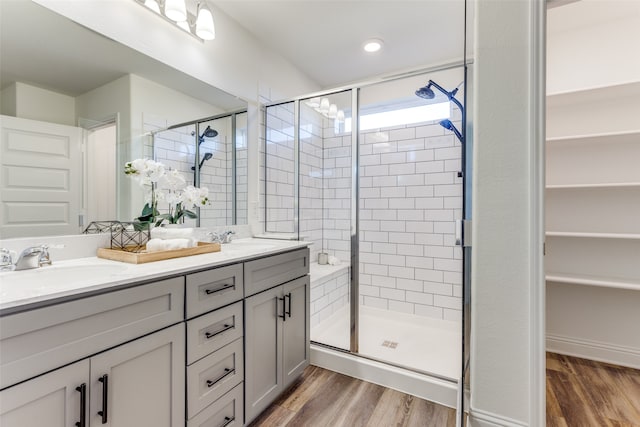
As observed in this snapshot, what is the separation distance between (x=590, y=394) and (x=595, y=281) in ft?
2.29

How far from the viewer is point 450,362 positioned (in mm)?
2168

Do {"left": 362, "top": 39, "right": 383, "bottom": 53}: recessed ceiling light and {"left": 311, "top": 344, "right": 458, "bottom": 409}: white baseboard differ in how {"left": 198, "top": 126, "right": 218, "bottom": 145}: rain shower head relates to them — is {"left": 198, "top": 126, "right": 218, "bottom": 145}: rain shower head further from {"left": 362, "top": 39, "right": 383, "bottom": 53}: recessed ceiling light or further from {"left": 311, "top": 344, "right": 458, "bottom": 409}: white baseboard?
{"left": 311, "top": 344, "right": 458, "bottom": 409}: white baseboard

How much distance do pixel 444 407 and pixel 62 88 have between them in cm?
251

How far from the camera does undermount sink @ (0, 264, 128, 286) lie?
106 centimetres

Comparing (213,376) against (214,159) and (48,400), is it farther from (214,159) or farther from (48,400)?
(214,159)

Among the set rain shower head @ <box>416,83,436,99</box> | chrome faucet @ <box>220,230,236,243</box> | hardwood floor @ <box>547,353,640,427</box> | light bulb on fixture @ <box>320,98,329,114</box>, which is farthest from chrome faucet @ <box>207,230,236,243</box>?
hardwood floor @ <box>547,353,640,427</box>

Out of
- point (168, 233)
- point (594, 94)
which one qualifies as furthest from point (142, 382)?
point (594, 94)

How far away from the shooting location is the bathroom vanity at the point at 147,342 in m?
0.80

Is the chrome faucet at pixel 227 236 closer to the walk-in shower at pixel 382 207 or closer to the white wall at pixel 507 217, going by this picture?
the walk-in shower at pixel 382 207

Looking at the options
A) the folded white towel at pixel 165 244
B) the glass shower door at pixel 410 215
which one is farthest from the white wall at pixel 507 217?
the glass shower door at pixel 410 215

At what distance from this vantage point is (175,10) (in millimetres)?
1650

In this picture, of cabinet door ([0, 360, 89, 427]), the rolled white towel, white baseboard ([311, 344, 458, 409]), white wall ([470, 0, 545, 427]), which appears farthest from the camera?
white baseboard ([311, 344, 458, 409])

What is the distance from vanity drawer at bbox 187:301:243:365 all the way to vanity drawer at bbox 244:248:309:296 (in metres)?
0.13

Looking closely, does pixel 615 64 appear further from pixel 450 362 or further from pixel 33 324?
pixel 33 324
